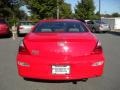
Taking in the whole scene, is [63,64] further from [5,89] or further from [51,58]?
[5,89]

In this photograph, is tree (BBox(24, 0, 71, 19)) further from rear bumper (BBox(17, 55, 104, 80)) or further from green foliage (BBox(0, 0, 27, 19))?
rear bumper (BBox(17, 55, 104, 80))

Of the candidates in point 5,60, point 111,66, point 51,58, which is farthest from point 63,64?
point 5,60

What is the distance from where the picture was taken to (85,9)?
66.6 m

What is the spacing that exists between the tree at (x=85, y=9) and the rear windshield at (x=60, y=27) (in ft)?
187

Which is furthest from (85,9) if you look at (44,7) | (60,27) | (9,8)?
(60,27)

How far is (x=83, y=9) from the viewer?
6656cm

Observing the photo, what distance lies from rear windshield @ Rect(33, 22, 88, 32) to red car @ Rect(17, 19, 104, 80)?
97 centimetres

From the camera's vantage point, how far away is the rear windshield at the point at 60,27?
779 centimetres

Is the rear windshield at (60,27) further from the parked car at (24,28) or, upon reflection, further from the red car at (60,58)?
the parked car at (24,28)

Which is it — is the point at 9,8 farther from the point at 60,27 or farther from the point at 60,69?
the point at 60,69

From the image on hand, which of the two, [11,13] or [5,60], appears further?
[11,13]

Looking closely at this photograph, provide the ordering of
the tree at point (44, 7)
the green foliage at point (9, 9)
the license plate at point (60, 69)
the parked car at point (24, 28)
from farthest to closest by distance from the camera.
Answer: the green foliage at point (9, 9) → the tree at point (44, 7) → the parked car at point (24, 28) → the license plate at point (60, 69)

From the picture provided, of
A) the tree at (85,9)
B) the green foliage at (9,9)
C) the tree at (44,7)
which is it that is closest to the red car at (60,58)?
the tree at (44,7)

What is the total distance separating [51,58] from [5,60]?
4873 millimetres
